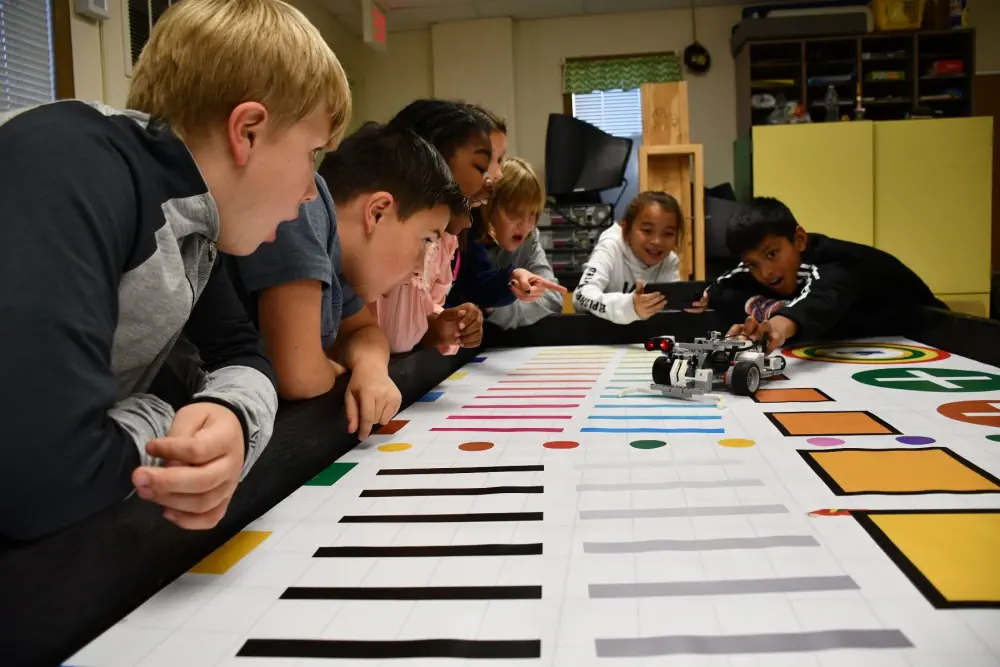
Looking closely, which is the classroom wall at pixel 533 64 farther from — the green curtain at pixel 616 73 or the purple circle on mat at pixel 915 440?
the purple circle on mat at pixel 915 440

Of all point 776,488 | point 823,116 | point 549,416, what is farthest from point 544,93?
point 776,488

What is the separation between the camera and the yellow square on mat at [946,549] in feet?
1.64

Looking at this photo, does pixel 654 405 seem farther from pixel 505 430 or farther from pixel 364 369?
pixel 364 369

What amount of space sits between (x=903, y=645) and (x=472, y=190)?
127 cm

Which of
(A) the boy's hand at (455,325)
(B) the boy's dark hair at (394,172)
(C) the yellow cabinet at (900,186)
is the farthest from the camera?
(C) the yellow cabinet at (900,186)

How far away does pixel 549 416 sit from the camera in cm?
111

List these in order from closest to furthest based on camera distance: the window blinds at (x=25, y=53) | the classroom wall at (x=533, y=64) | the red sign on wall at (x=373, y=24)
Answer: the window blinds at (x=25, y=53) → the red sign on wall at (x=373, y=24) → the classroom wall at (x=533, y=64)

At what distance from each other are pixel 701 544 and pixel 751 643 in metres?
0.16

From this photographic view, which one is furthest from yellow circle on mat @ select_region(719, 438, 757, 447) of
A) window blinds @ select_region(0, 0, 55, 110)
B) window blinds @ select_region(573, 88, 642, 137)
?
window blinds @ select_region(573, 88, 642, 137)

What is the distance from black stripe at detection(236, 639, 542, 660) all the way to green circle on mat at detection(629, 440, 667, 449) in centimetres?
49

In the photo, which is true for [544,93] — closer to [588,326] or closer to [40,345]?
[588,326]

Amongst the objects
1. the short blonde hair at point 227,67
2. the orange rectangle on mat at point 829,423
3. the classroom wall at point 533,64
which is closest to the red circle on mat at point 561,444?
the orange rectangle on mat at point 829,423

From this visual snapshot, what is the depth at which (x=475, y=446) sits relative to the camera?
3.10ft

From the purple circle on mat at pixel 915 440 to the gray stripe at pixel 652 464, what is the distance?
0.72ft
